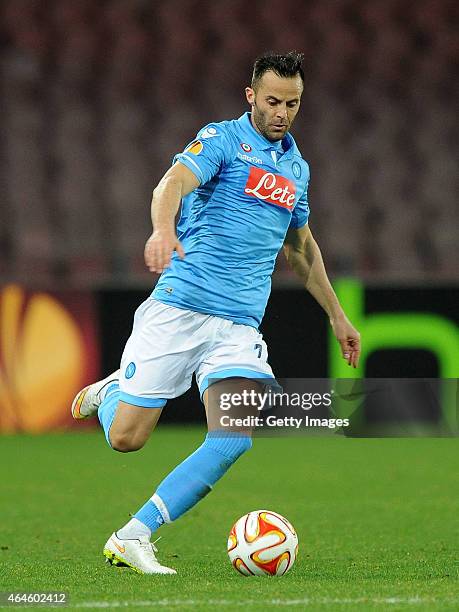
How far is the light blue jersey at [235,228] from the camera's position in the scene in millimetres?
4676

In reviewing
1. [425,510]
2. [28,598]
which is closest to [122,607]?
[28,598]

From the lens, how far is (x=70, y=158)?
47.4ft

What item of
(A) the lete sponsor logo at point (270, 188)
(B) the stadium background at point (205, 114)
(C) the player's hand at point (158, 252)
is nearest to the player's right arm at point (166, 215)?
(C) the player's hand at point (158, 252)

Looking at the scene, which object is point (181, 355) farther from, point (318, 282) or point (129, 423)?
point (318, 282)

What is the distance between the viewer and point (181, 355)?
4.68 metres

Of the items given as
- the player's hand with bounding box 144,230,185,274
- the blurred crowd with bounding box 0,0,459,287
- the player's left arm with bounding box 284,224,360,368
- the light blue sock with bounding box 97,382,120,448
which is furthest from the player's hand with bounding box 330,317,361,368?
the blurred crowd with bounding box 0,0,459,287

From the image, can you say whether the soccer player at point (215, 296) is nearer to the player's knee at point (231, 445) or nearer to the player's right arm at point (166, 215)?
the player's knee at point (231, 445)

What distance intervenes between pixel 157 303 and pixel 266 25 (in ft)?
36.5

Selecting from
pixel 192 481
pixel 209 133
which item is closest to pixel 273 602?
pixel 192 481

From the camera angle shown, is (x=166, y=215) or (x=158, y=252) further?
(x=166, y=215)

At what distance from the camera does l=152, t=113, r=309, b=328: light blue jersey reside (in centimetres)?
468

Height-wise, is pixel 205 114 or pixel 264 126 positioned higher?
pixel 264 126

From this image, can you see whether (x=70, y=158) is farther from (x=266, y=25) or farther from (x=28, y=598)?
(x=28, y=598)

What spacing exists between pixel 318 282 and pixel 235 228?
630 mm
